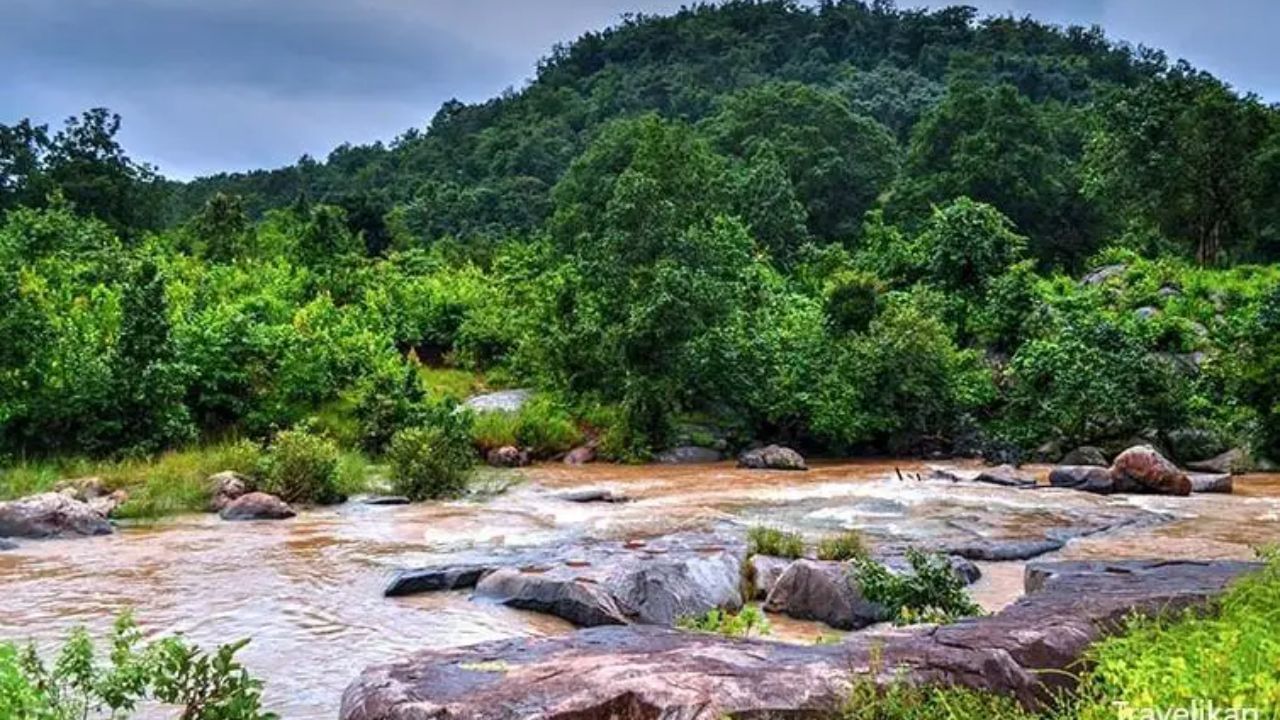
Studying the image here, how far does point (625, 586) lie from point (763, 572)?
75.9 inches

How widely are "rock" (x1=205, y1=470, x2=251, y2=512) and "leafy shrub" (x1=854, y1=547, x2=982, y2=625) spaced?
10849 millimetres

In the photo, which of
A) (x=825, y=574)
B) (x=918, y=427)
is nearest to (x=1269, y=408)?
(x=918, y=427)

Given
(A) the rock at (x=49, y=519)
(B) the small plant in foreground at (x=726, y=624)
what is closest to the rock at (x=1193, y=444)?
(B) the small plant in foreground at (x=726, y=624)

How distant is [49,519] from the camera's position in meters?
14.3

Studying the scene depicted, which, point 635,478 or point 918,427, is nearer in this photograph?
point 635,478

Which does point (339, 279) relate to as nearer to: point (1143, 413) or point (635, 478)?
point (635, 478)

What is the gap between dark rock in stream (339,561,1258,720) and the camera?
4.84m

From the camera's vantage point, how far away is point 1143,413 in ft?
76.2

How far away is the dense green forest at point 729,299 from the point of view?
2241 cm

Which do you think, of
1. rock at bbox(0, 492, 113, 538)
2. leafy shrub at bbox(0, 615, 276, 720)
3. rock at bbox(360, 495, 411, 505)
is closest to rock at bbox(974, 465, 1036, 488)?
rock at bbox(360, 495, 411, 505)

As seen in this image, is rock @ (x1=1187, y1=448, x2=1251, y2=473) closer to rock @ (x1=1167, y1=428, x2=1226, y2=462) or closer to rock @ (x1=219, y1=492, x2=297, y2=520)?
rock @ (x1=1167, y1=428, x2=1226, y2=462)

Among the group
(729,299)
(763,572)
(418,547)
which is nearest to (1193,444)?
(729,299)

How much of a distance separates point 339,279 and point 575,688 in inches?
1245

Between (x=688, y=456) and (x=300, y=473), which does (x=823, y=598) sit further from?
(x=688, y=456)
